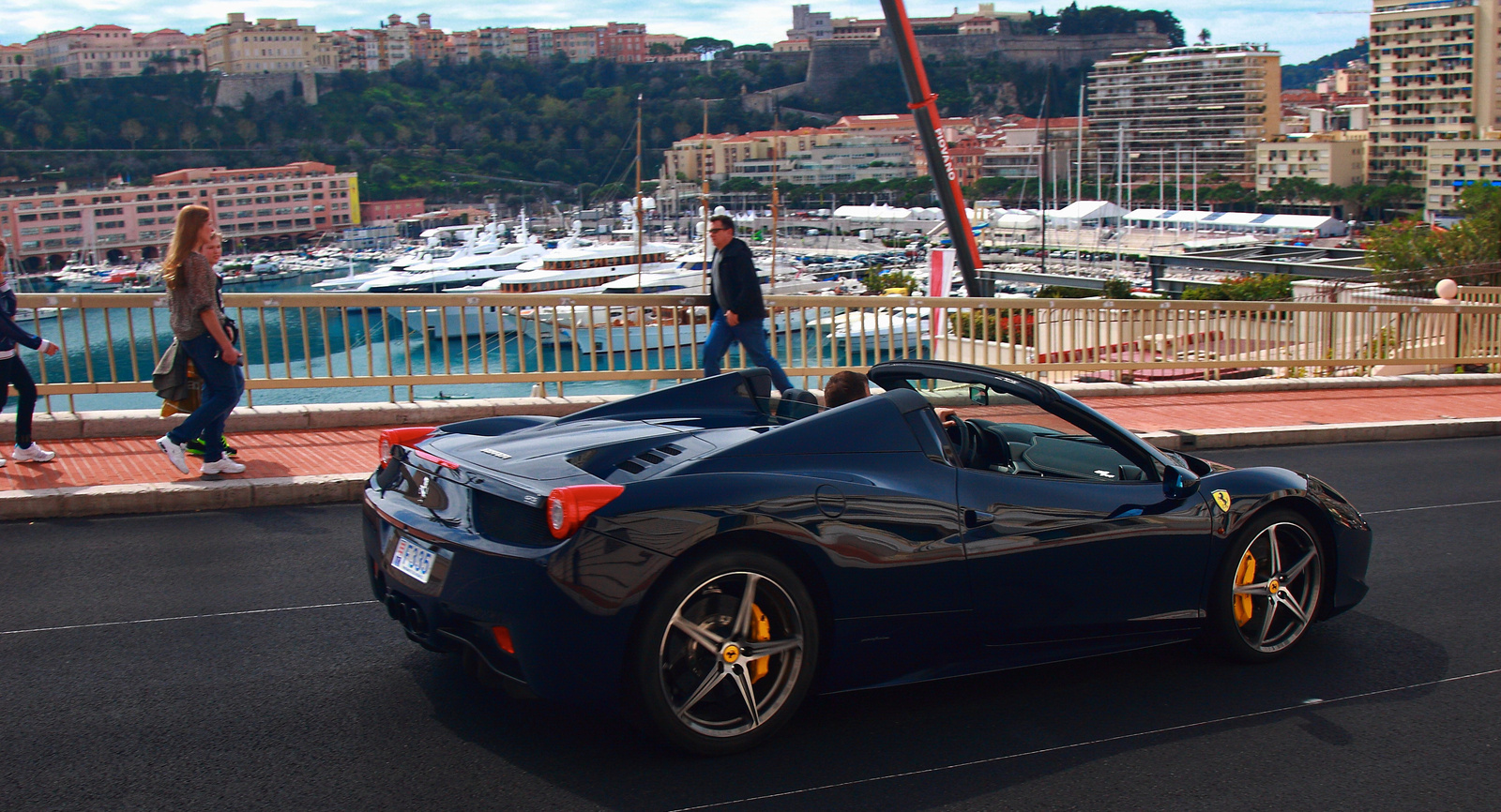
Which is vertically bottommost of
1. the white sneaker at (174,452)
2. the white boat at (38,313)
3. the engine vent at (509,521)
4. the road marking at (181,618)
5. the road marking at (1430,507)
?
the road marking at (1430,507)

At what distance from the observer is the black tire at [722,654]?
11.9ft

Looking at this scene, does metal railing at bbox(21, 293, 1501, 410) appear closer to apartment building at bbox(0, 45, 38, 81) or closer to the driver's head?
the driver's head

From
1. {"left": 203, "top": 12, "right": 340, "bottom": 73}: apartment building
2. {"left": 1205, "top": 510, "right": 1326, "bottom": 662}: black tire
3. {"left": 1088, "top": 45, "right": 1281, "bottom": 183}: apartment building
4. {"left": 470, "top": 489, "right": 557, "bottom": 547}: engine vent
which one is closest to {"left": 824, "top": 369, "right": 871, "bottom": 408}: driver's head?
{"left": 1205, "top": 510, "right": 1326, "bottom": 662}: black tire

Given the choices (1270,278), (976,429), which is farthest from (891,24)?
(1270,278)

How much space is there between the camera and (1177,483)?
4.64 metres

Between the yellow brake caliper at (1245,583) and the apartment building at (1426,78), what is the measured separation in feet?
550

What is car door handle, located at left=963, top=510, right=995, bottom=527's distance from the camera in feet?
13.7

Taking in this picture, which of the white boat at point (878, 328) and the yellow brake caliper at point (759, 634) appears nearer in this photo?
the yellow brake caliper at point (759, 634)

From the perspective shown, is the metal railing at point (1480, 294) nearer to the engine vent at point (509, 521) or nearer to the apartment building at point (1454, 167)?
the engine vent at point (509, 521)

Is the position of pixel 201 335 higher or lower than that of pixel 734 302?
higher

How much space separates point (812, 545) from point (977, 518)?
2.24 feet

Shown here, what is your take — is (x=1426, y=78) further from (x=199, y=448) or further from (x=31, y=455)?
(x=31, y=455)

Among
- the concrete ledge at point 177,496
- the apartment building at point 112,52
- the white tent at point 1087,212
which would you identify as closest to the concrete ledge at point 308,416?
the concrete ledge at point 177,496

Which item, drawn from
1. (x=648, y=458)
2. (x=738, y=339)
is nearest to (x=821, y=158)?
(x=738, y=339)
